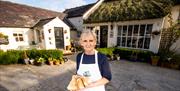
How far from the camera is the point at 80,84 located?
1.69m

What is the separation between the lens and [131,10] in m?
9.76

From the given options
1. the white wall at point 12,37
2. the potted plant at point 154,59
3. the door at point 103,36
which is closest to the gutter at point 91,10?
the door at point 103,36

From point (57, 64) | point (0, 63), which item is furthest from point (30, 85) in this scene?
point (0, 63)

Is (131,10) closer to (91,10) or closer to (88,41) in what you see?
(91,10)

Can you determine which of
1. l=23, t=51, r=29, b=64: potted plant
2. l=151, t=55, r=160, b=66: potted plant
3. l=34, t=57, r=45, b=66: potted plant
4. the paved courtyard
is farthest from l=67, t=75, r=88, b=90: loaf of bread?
l=151, t=55, r=160, b=66: potted plant

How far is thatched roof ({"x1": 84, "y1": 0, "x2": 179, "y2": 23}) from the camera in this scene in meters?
8.27

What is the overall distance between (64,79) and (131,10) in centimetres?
740

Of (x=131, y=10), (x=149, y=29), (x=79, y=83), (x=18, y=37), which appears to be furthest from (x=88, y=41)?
(x=18, y=37)

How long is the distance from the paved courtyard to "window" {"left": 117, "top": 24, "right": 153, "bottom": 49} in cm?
292

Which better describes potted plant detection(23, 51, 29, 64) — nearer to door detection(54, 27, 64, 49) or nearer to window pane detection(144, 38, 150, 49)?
door detection(54, 27, 64, 49)

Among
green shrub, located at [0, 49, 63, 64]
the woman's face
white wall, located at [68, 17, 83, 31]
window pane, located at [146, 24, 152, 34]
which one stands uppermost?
white wall, located at [68, 17, 83, 31]

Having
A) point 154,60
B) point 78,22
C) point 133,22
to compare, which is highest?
point 78,22

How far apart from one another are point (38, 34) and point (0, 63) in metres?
4.74

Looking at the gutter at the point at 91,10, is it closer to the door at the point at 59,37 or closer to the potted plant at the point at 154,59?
the door at the point at 59,37
